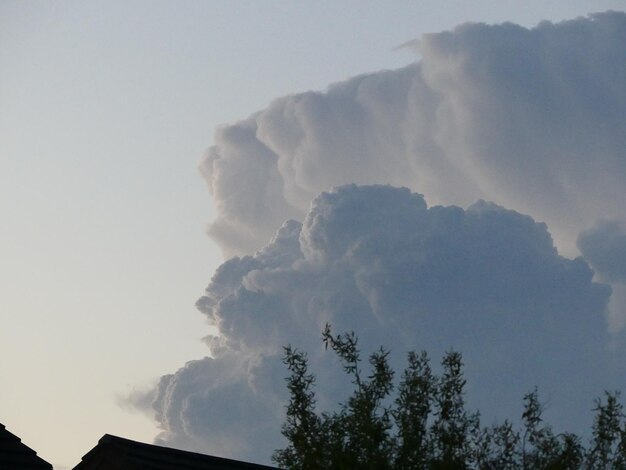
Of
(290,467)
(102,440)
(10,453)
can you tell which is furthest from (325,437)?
(10,453)

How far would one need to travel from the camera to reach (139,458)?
30141mm

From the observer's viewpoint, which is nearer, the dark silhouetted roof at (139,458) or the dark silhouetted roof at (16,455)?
the dark silhouetted roof at (139,458)

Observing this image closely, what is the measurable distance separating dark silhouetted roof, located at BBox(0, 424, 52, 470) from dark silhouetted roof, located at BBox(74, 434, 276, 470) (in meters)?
1.20

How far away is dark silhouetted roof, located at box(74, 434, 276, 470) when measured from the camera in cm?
3009

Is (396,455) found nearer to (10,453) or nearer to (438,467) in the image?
(438,467)

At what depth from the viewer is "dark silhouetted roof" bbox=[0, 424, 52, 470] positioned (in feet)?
101

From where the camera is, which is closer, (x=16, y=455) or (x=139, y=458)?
(x=139, y=458)

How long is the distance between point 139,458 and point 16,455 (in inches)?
149

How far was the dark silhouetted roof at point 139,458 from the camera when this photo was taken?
3009cm

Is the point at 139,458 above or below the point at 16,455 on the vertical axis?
below

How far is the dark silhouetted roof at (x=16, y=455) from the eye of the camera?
3069 centimetres

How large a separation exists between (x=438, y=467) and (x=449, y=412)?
6.09ft

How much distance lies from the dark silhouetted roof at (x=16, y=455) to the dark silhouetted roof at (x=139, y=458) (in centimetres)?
120

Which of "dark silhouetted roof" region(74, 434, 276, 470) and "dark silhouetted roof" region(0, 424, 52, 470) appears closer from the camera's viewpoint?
"dark silhouetted roof" region(74, 434, 276, 470)
